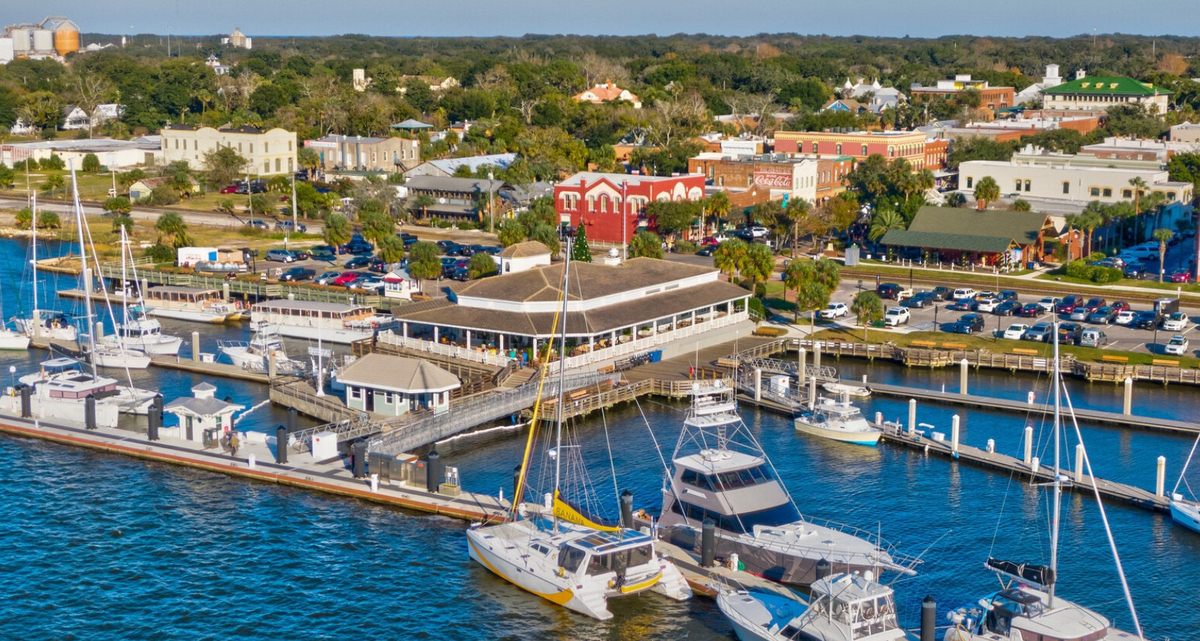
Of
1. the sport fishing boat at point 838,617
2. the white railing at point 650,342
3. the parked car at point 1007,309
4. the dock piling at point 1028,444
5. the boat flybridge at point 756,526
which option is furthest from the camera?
the parked car at point 1007,309

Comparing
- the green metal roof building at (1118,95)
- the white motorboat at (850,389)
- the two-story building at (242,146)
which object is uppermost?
the green metal roof building at (1118,95)

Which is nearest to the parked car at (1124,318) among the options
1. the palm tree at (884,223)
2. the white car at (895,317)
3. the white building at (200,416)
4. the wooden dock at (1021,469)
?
the white car at (895,317)

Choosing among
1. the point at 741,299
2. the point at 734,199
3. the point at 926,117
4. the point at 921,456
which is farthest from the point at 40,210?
the point at 926,117

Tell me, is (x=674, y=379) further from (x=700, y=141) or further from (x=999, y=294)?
(x=700, y=141)

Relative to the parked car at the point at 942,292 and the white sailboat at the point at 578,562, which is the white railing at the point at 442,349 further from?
the parked car at the point at 942,292

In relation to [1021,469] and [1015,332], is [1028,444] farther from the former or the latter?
[1015,332]
